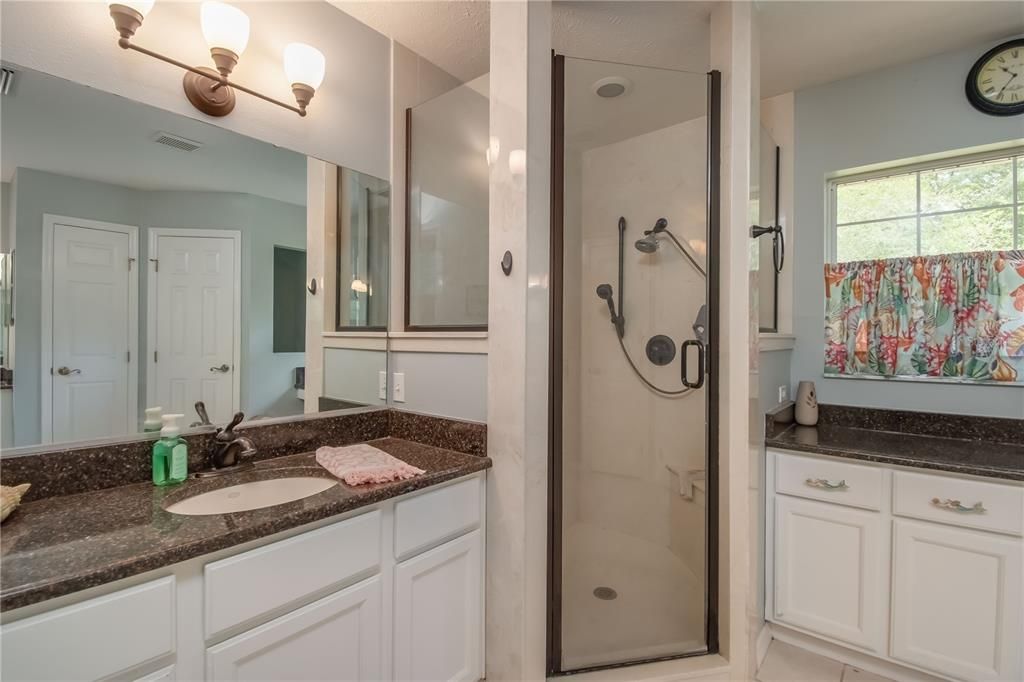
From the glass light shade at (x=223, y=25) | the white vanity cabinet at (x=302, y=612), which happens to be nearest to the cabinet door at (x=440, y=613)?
the white vanity cabinet at (x=302, y=612)

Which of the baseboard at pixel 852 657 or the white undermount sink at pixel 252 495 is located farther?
the baseboard at pixel 852 657

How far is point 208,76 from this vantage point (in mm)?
1307

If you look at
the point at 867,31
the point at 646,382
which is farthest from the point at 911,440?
the point at 867,31

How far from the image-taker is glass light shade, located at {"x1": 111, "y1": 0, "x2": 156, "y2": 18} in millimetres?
1144

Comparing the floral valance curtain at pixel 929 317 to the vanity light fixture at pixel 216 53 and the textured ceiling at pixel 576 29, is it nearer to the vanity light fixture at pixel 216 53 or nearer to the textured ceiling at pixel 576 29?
the textured ceiling at pixel 576 29

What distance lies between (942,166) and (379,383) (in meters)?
2.75

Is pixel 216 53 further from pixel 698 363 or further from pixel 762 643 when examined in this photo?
pixel 762 643

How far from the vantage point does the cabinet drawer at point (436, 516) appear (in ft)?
4.13

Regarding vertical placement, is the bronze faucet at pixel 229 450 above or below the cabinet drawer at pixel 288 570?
above

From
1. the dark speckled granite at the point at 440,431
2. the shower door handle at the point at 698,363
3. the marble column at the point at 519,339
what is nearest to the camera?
the marble column at the point at 519,339

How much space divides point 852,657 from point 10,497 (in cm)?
272

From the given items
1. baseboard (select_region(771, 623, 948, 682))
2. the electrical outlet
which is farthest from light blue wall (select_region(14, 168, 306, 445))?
baseboard (select_region(771, 623, 948, 682))

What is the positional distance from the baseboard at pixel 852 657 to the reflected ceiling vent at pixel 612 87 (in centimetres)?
229

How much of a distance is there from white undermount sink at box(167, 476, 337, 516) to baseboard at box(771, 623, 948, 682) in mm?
1980
